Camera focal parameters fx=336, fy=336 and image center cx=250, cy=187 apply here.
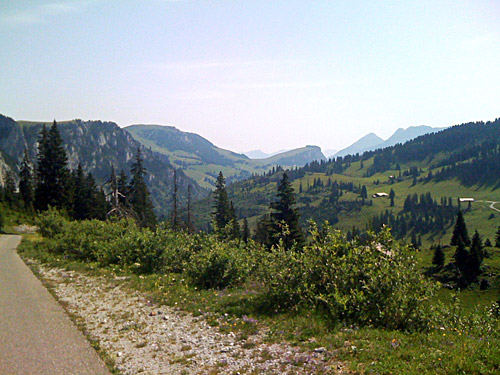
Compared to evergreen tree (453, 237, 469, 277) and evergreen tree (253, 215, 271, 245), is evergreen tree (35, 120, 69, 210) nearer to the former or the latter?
evergreen tree (253, 215, 271, 245)

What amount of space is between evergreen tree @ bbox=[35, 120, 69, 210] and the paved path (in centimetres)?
4725

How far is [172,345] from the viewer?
338 inches

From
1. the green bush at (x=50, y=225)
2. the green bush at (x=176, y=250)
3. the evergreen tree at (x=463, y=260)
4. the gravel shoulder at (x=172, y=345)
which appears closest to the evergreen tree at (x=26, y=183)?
the green bush at (x=50, y=225)

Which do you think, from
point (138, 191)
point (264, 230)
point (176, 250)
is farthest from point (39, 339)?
point (138, 191)

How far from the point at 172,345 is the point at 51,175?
56.4m

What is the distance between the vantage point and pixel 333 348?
7.50m

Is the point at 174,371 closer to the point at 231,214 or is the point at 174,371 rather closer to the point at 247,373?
the point at 247,373

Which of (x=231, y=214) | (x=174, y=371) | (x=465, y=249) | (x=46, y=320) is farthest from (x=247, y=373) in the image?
(x=465, y=249)

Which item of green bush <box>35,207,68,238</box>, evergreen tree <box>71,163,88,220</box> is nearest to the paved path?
green bush <box>35,207,68,238</box>

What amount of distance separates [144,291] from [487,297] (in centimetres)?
8138

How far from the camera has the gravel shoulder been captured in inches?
282

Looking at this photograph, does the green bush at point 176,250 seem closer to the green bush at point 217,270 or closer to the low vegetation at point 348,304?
the low vegetation at point 348,304

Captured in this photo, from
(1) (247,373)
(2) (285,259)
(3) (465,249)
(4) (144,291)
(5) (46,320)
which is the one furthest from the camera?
(3) (465,249)

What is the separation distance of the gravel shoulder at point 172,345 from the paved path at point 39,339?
40 centimetres
